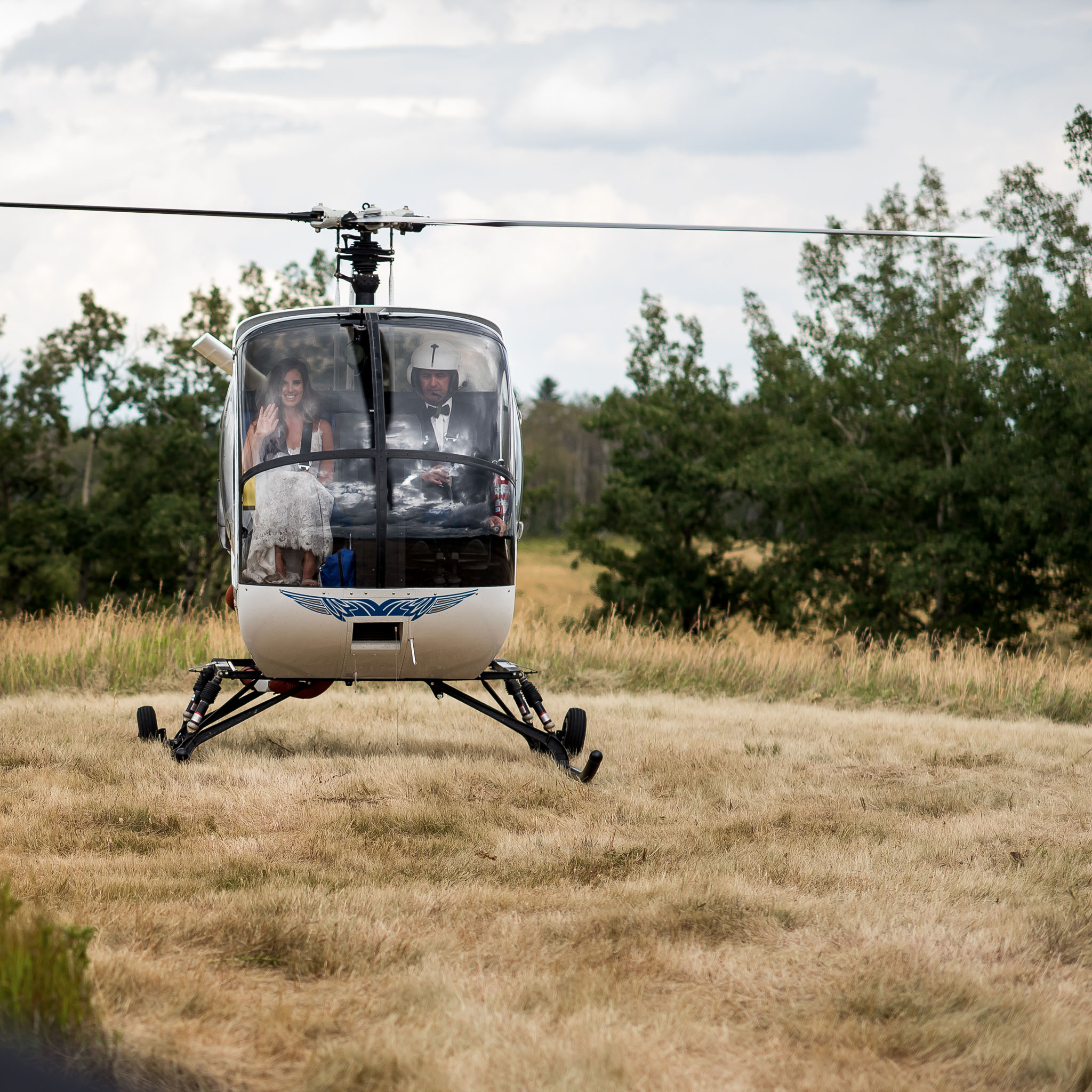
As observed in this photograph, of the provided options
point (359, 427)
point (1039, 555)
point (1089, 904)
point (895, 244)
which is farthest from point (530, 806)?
point (895, 244)

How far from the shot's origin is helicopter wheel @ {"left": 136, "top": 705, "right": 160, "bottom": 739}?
6.72 meters

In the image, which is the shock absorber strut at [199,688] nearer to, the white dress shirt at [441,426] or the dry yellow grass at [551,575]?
the white dress shirt at [441,426]

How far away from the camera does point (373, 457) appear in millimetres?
5672

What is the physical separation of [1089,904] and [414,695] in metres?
5.94

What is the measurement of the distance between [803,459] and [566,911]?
87.5 feet

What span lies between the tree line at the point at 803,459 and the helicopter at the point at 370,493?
1736 centimetres

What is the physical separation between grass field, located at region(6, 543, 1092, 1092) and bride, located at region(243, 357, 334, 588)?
1075 millimetres

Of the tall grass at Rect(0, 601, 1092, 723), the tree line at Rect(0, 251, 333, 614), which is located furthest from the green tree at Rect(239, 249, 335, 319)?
the tall grass at Rect(0, 601, 1092, 723)

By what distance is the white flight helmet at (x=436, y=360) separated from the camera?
6.00 metres

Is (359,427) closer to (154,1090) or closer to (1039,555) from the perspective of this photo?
(154,1090)

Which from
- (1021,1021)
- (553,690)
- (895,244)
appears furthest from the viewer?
(895,244)

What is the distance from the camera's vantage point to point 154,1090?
8.23ft

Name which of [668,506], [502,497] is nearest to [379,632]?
[502,497]

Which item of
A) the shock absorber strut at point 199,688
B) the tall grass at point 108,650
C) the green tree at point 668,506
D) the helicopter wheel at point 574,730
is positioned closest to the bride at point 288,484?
the shock absorber strut at point 199,688
